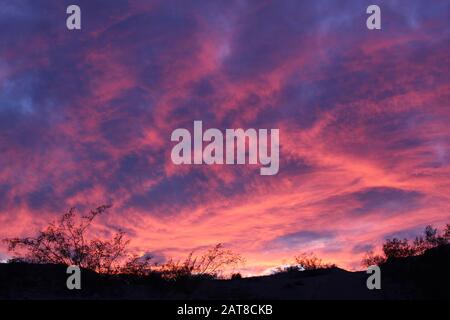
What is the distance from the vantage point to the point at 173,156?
73.2ft

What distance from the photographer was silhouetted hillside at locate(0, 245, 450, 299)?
2535 centimetres

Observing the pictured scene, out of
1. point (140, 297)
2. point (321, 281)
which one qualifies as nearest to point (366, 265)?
point (321, 281)

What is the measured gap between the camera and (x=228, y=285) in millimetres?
28125

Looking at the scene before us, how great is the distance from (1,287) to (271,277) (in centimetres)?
1506

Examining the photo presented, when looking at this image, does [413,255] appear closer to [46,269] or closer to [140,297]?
[140,297]

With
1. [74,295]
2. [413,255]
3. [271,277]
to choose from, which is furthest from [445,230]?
[74,295]

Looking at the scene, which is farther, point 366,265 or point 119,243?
point 366,265

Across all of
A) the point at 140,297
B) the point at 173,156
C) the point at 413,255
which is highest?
the point at 173,156

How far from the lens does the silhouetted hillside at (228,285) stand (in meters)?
25.3

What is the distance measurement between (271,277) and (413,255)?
816cm

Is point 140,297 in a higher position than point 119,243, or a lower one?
lower
